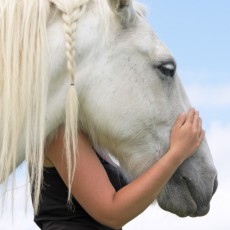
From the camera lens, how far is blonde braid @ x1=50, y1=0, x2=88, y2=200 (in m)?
2.53

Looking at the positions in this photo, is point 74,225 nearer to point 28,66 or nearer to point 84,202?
point 84,202

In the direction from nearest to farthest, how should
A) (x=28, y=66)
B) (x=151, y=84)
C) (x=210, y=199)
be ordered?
(x=28, y=66) < (x=151, y=84) < (x=210, y=199)

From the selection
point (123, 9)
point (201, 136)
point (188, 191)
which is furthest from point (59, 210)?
point (123, 9)

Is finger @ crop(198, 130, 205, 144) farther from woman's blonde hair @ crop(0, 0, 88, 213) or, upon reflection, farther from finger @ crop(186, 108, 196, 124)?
woman's blonde hair @ crop(0, 0, 88, 213)

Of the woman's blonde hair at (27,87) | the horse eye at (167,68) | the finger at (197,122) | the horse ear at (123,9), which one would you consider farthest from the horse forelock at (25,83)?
the finger at (197,122)

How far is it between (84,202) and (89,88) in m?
0.47

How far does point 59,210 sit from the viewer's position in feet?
9.09

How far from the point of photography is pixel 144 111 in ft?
8.76

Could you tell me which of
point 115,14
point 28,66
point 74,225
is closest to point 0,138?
point 28,66

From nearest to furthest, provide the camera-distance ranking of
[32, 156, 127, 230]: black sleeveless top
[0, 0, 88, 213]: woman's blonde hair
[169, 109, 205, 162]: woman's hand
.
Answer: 1. [0, 0, 88, 213]: woman's blonde hair
2. [169, 109, 205, 162]: woman's hand
3. [32, 156, 127, 230]: black sleeveless top

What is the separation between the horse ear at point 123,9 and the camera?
2641mm

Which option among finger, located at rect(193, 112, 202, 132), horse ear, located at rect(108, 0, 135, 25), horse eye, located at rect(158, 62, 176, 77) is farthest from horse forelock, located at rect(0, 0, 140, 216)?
finger, located at rect(193, 112, 202, 132)

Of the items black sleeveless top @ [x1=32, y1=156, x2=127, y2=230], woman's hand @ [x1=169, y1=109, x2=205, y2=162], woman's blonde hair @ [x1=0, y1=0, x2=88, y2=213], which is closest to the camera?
woman's blonde hair @ [x1=0, y1=0, x2=88, y2=213]

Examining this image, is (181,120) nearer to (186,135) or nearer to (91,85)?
(186,135)
